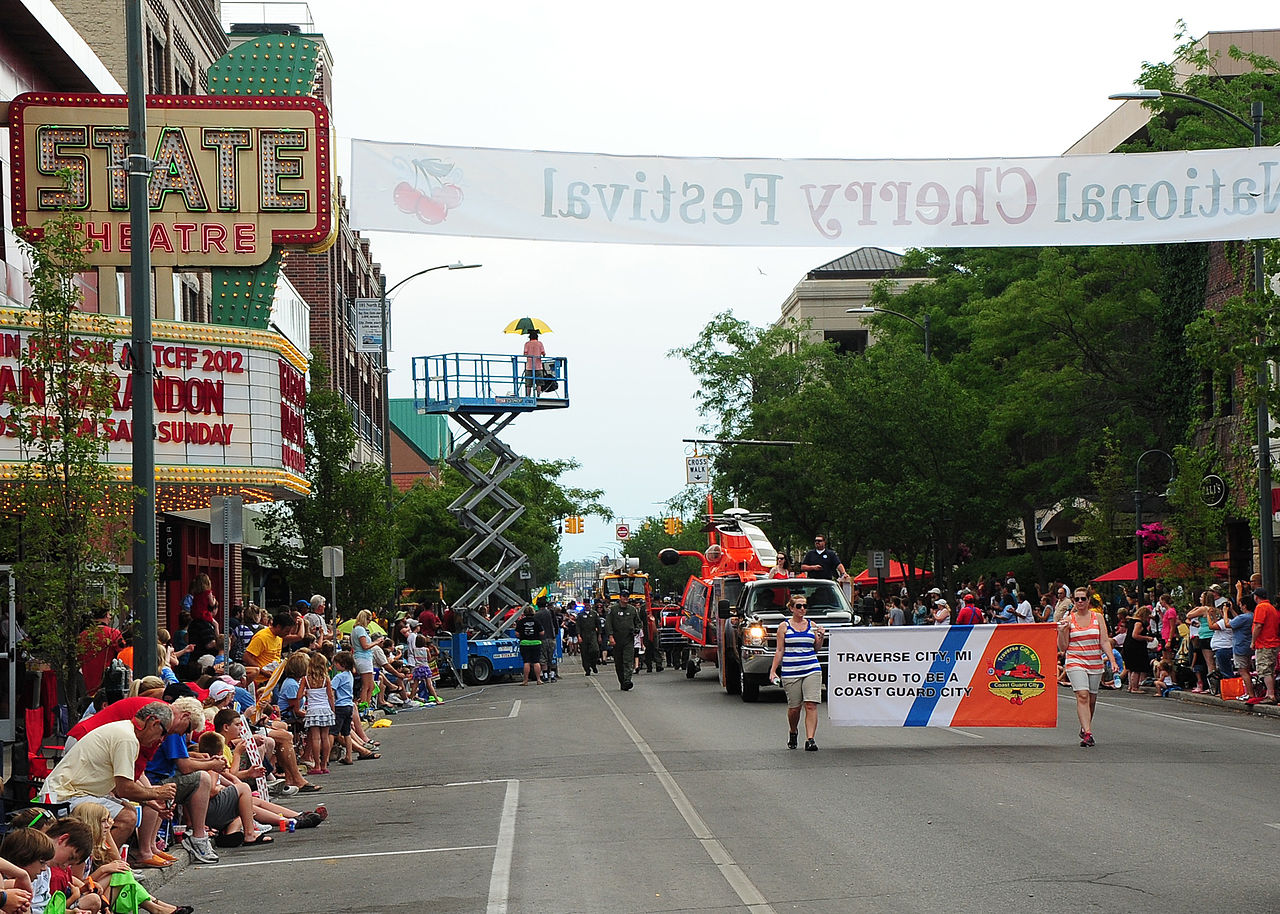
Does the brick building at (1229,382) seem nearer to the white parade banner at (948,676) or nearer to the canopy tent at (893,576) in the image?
the white parade banner at (948,676)

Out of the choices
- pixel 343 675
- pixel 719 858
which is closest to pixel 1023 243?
pixel 719 858

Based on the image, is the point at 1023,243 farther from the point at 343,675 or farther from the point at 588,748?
the point at 343,675

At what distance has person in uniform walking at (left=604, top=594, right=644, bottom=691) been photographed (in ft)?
99.3

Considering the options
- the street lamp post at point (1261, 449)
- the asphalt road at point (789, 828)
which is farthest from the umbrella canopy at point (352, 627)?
the street lamp post at point (1261, 449)

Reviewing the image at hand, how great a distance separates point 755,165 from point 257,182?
33.3 ft

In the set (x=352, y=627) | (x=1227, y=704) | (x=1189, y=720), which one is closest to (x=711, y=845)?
(x=1189, y=720)

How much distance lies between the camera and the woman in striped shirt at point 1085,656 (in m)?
17.6

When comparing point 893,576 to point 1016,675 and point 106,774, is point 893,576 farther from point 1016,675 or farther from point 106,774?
point 106,774

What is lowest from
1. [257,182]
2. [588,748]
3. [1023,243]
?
[588,748]

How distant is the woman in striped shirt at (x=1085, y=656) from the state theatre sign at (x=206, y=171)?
1119 centimetres

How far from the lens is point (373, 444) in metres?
Result: 66.2

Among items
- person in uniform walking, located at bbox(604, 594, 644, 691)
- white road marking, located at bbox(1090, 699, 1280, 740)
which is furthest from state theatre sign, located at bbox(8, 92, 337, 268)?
white road marking, located at bbox(1090, 699, 1280, 740)

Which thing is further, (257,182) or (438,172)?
(257,182)

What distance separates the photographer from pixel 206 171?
21.7m
